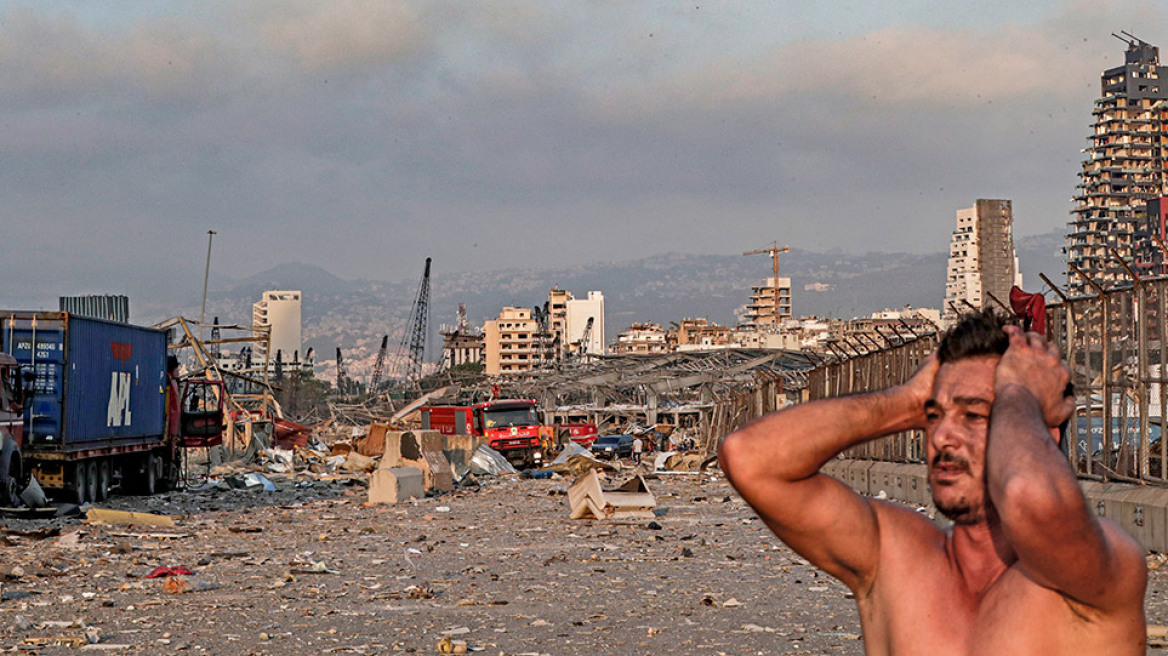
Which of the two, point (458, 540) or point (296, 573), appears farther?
point (458, 540)

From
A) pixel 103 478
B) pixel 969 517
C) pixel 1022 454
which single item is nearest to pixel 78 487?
pixel 103 478

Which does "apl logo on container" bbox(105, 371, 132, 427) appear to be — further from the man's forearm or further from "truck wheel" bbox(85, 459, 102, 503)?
the man's forearm

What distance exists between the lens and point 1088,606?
7.91 ft

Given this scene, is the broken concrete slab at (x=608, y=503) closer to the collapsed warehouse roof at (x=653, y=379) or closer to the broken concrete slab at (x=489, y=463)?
the broken concrete slab at (x=489, y=463)

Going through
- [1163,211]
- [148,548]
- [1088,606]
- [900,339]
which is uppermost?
[1163,211]

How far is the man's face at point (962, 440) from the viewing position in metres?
2.57

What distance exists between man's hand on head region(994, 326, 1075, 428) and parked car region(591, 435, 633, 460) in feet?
178

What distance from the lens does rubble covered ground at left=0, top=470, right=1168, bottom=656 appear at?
33.0 feet

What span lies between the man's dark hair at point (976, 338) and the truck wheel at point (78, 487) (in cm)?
2431

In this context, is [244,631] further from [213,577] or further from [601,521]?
[601,521]

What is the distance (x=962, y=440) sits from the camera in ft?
8.46

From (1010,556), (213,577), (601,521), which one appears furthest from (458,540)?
(1010,556)

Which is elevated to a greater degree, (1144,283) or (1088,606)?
(1144,283)

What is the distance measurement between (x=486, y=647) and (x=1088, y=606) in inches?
300
